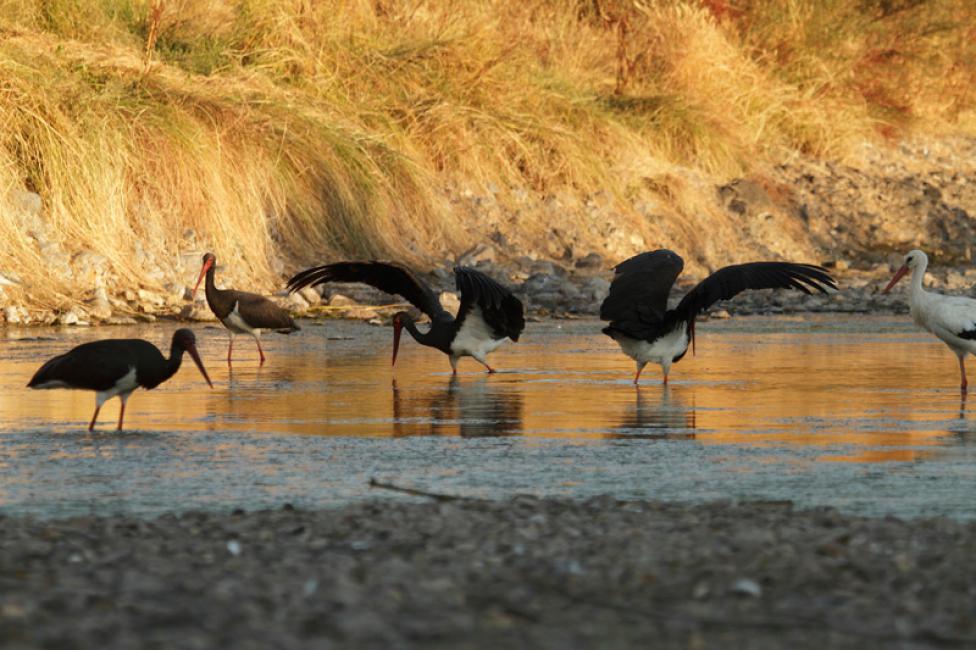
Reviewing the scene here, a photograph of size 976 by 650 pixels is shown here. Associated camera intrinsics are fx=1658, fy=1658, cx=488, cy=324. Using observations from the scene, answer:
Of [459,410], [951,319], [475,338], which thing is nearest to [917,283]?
[951,319]

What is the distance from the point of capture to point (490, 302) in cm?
1192

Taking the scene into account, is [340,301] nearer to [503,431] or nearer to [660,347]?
[660,347]

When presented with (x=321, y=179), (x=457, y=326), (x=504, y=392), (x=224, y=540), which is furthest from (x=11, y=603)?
(x=321, y=179)

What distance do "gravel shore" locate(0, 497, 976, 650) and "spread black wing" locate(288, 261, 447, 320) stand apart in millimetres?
6703

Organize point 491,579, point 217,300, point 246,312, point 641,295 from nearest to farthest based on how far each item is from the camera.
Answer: point 491,579
point 641,295
point 246,312
point 217,300

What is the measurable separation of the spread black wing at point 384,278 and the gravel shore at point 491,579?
670 centimetres

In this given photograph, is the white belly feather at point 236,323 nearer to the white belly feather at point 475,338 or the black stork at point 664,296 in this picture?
the white belly feather at point 475,338

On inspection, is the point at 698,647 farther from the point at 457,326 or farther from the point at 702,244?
the point at 702,244

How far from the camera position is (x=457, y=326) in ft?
41.8

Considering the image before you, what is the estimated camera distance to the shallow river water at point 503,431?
7.17 m

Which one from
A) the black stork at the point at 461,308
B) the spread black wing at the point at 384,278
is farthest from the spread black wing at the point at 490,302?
the spread black wing at the point at 384,278

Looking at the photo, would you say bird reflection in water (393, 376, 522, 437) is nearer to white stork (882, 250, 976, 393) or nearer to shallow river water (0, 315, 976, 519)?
shallow river water (0, 315, 976, 519)

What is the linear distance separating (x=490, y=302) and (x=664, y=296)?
56.5 inches

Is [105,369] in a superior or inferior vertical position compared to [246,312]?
inferior
